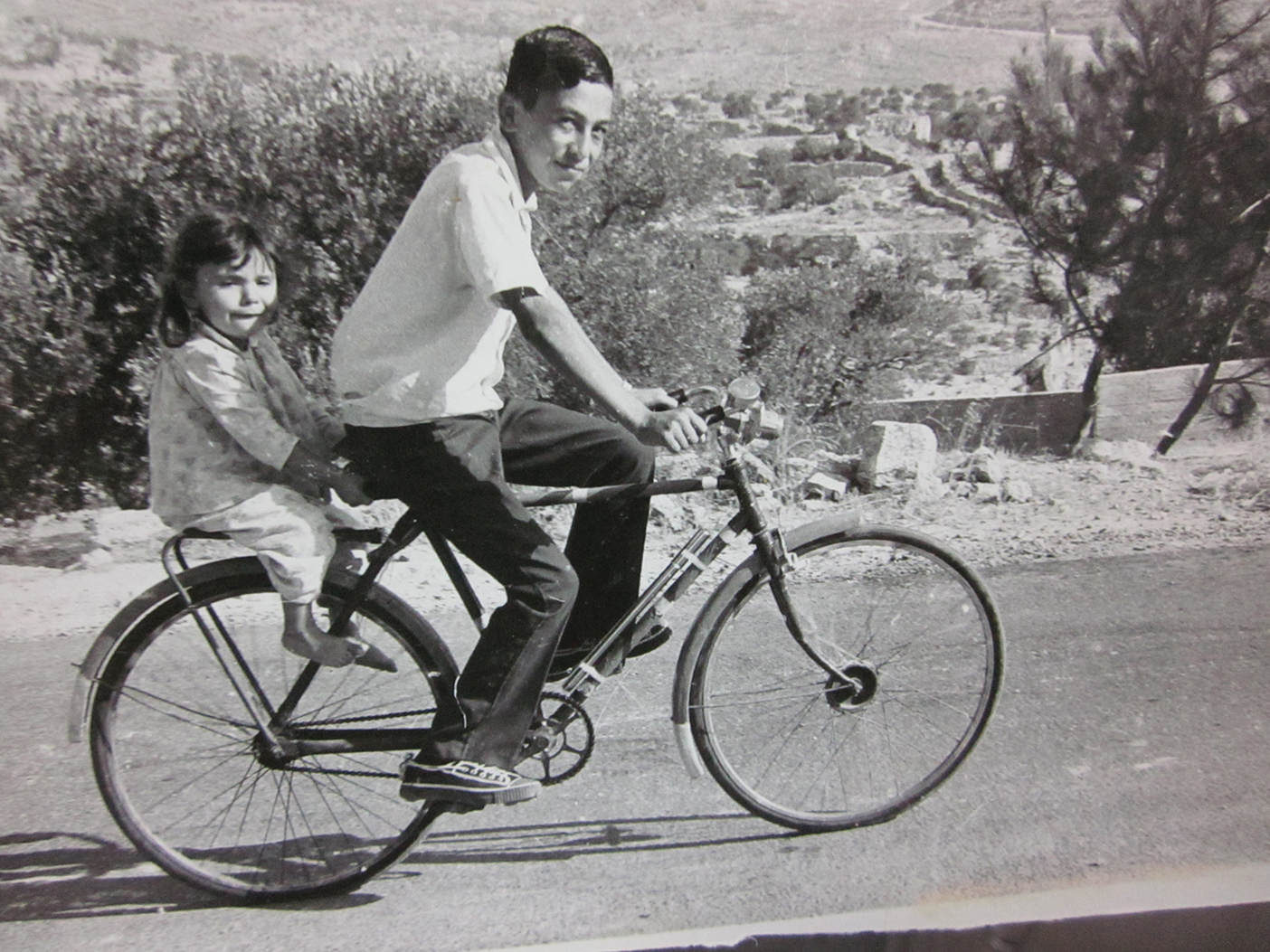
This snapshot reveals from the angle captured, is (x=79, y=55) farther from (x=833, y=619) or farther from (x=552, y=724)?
(x=833, y=619)

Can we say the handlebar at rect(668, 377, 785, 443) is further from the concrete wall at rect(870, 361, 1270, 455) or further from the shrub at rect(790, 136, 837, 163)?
the concrete wall at rect(870, 361, 1270, 455)

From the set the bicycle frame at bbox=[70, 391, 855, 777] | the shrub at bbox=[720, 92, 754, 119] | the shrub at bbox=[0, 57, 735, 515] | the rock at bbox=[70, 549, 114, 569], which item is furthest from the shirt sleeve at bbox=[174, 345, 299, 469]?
the shrub at bbox=[720, 92, 754, 119]

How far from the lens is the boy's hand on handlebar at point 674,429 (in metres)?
2.49

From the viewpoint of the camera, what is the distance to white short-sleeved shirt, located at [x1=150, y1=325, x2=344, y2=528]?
8.27ft

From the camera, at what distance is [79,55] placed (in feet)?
9.89

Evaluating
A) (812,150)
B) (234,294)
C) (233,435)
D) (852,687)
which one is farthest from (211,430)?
(812,150)

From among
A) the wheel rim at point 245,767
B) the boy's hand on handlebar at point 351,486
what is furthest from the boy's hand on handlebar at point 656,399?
the wheel rim at point 245,767

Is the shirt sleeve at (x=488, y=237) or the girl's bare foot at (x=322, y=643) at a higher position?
the shirt sleeve at (x=488, y=237)

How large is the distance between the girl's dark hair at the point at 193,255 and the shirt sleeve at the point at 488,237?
553mm

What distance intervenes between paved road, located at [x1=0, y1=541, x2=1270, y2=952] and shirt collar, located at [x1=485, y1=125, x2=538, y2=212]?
5.30ft

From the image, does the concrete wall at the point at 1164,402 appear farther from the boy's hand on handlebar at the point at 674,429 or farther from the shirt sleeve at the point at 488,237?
the shirt sleeve at the point at 488,237

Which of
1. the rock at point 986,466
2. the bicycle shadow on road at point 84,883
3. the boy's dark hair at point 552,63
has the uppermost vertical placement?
the boy's dark hair at point 552,63

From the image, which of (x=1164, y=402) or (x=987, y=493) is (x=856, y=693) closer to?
(x=987, y=493)

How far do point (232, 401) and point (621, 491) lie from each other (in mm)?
917
